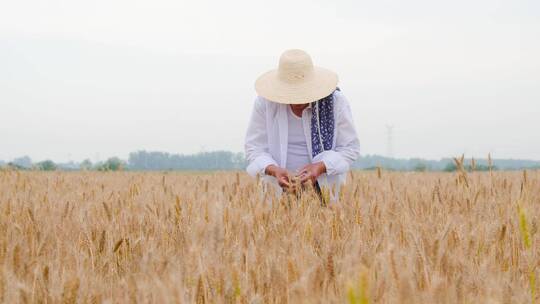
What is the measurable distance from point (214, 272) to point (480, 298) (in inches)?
24.8

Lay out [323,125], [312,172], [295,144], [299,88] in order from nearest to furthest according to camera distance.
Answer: [312,172] → [299,88] → [323,125] → [295,144]

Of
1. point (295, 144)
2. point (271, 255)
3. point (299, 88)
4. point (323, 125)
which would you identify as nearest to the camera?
point (271, 255)

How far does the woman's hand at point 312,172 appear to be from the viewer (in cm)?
342

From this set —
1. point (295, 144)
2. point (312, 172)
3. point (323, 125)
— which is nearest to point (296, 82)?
point (323, 125)

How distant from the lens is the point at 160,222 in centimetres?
248

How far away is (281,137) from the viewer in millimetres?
3836

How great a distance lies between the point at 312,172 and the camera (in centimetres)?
347

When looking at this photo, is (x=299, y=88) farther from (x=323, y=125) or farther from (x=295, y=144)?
(x=295, y=144)

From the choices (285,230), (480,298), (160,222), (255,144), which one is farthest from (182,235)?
(255,144)

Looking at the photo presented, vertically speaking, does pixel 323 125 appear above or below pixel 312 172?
above

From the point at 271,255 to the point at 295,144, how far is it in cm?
232

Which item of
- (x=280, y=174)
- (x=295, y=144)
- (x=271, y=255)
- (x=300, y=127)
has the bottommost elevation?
(x=271, y=255)

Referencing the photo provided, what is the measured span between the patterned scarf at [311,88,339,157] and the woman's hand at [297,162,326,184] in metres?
0.29

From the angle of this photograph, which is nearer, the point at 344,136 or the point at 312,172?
the point at 312,172
